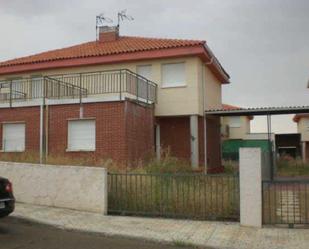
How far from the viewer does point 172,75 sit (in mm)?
23766

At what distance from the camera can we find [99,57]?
24.5 meters

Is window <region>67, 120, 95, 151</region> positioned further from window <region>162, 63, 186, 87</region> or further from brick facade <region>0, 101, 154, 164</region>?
window <region>162, 63, 186, 87</region>

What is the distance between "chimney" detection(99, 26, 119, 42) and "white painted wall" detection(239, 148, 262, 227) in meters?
18.3

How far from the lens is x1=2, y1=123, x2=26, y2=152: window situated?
2112 centimetres

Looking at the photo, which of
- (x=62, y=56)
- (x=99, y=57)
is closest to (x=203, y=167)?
(x=99, y=57)

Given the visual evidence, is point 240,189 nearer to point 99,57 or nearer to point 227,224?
point 227,224

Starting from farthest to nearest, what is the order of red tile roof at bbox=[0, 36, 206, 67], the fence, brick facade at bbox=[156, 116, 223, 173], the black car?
brick facade at bbox=[156, 116, 223, 173]
red tile roof at bbox=[0, 36, 206, 67]
the fence
the black car

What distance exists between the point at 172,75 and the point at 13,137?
789cm

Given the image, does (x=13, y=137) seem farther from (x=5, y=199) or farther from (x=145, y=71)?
(x=5, y=199)

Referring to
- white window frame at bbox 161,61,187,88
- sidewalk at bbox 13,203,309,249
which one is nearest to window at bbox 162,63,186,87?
white window frame at bbox 161,61,187,88

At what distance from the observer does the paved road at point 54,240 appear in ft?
29.7

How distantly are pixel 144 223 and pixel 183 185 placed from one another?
1429 mm

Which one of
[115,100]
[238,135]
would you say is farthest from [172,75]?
[238,135]

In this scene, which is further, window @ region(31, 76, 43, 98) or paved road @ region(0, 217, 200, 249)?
window @ region(31, 76, 43, 98)
